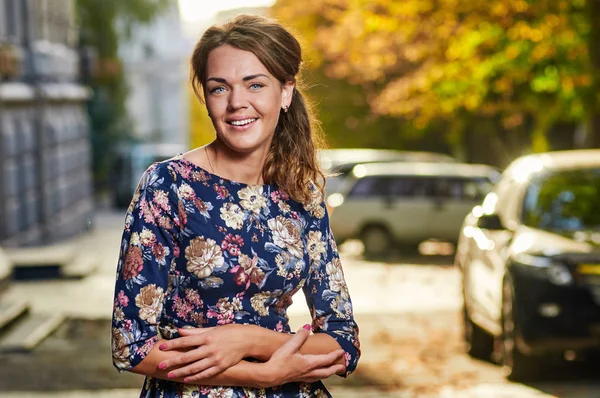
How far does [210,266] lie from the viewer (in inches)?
118

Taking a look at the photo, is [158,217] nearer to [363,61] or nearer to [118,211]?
[363,61]

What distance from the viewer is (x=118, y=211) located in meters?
44.5

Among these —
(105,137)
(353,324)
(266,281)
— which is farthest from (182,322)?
(105,137)

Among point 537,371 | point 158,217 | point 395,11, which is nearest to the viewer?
point 158,217

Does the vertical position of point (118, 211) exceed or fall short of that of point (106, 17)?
it falls short

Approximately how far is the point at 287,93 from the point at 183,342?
0.74 metres

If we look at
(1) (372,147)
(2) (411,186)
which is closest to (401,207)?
(2) (411,186)

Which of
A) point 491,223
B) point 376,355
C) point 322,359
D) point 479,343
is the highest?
point 322,359

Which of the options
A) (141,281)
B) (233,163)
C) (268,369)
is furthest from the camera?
(233,163)

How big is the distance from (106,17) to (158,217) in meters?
41.9

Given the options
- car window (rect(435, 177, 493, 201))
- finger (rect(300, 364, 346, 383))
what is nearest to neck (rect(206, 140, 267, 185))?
finger (rect(300, 364, 346, 383))

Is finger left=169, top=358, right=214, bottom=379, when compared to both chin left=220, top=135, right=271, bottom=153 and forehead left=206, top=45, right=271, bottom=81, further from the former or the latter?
forehead left=206, top=45, right=271, bottom=81

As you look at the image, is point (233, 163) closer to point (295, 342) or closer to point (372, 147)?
point (295, 342)

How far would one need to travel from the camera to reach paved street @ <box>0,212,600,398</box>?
9336 millimetres
